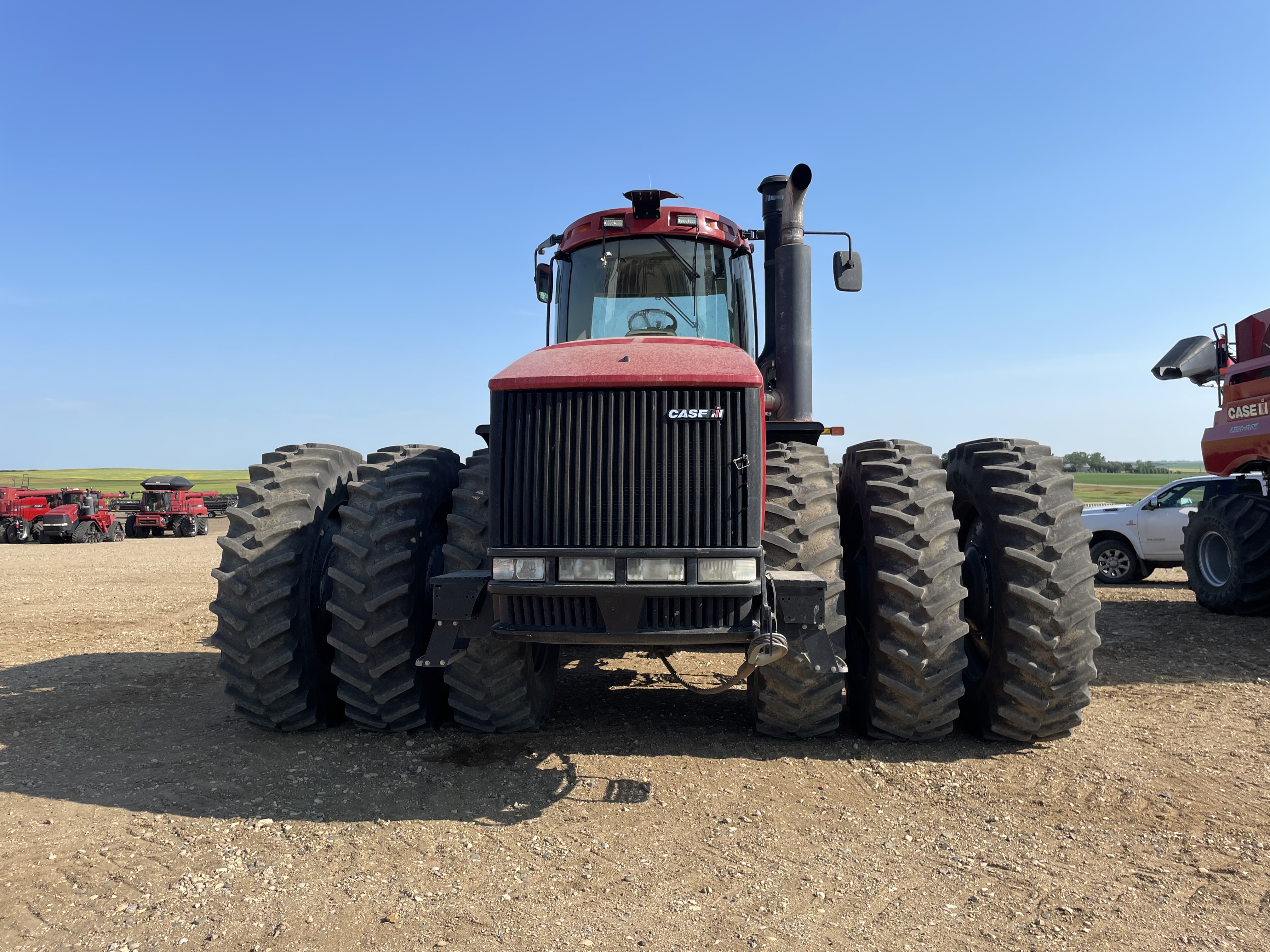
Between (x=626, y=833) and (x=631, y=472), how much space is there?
166cm

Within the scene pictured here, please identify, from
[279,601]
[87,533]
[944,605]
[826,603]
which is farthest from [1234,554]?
[87,533]

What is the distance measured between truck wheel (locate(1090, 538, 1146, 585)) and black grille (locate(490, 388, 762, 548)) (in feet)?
38.4

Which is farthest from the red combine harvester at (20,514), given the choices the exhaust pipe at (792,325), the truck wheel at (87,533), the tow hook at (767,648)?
the tow hook at (767,648)

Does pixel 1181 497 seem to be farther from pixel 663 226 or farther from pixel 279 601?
pixel 279 601

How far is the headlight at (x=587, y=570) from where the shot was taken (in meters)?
3.75

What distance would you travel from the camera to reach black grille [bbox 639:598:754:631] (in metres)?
3.80

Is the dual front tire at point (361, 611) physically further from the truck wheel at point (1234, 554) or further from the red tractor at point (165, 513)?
the red tractor at point (165, 513)

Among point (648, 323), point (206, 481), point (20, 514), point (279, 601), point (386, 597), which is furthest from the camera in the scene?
point (206, 481)

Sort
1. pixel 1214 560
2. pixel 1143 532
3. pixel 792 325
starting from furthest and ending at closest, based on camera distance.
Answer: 1. pixel 1143 532
2. pixel 1214 560
3. pixel 792 325

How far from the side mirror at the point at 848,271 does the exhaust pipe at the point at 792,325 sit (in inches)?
8.4

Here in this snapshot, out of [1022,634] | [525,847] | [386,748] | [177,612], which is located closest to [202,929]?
[525,847]

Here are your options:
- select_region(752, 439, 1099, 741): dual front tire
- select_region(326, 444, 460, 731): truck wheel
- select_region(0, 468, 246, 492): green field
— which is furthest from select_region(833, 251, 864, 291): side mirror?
select_region(0, 468, 246, 492): green field

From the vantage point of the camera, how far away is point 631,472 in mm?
3820

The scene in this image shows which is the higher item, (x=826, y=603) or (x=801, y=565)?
(x=801, y=565)
